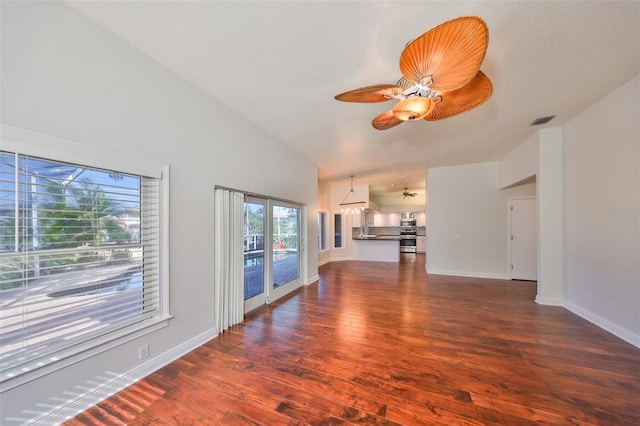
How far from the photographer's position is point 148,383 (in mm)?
1953

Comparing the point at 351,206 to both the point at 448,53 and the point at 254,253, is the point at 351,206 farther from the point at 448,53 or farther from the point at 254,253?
the point at 448,53

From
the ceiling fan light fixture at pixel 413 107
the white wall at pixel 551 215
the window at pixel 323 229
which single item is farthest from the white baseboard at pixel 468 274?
the ceiling fan light fixture at pixel 413 107

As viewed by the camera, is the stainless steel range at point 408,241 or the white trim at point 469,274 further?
the stainless steel range at point 408,241

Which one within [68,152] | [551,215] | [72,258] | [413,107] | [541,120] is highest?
[541,120]

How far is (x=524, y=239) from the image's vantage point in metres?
5.42

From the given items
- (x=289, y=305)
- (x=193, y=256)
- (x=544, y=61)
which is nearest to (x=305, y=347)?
(x=289, y=305)

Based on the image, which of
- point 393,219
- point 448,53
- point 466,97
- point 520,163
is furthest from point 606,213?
point 393,219

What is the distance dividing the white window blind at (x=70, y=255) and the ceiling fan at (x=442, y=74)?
84.9 inches

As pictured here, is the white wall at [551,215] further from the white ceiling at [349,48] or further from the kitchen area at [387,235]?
the kitchen area at [387,235]

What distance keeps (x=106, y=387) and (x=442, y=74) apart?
3523 mm

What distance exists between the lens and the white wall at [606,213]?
Answer: 2.51m

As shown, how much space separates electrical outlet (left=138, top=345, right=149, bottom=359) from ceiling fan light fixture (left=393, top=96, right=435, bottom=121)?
3.12 metres

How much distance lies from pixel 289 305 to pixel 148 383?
215 centimetres

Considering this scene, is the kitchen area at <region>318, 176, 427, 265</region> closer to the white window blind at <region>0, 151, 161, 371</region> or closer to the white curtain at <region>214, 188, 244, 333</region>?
the white curtain at <region>214, 188, 244, 333</region>
